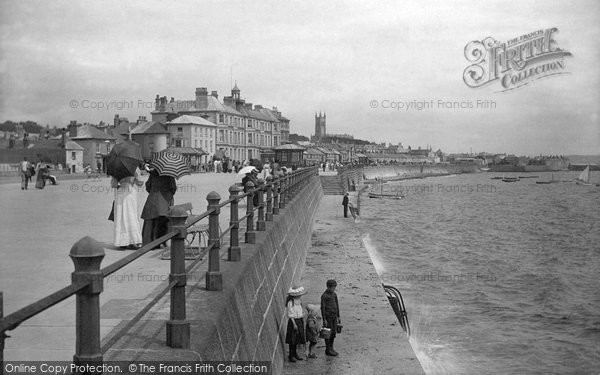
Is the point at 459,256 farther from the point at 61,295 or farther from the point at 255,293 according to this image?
the point at 61,295

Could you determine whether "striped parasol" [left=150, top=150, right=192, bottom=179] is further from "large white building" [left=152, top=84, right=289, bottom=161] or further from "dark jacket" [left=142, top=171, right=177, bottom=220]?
"large white building" [left=152, top=84, right=289, bottom=161]

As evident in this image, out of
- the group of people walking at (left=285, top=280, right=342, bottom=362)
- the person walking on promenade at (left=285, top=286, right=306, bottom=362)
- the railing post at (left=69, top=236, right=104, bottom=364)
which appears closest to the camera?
the railing post at (left=69, top=236, right=104, bottom=364)

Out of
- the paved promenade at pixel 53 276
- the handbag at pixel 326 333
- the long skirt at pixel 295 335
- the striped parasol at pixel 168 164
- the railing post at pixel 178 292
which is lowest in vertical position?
the handbag at pixel 326 333

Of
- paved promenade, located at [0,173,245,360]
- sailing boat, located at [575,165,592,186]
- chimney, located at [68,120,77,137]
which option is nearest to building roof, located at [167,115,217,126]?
chimney, located at [68,120,77,137]

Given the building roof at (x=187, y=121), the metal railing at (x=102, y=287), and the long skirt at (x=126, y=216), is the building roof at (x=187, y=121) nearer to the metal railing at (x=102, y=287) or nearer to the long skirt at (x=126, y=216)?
the long skirt at (x=126, y=216)

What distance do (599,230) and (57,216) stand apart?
45.4 metres

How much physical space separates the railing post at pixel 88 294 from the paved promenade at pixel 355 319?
612cm

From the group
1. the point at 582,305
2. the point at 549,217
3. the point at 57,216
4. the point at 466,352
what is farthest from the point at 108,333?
the point at 549,217

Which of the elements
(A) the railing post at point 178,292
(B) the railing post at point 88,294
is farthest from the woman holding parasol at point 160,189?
(B) the railing post at point 88,294

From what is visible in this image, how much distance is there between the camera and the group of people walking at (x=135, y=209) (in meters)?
8.57

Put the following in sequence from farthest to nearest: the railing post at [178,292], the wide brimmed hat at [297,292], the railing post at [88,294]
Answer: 1. the wide brimmed hat at [297,292]
2. the railing post at [178,292]
3. the railing post at [88,294]

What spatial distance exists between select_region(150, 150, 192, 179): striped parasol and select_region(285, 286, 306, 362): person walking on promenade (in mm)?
2591

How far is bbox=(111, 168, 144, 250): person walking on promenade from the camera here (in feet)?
28.1

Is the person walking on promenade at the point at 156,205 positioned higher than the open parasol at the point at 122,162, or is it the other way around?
the open parasol at the point at 122,162
